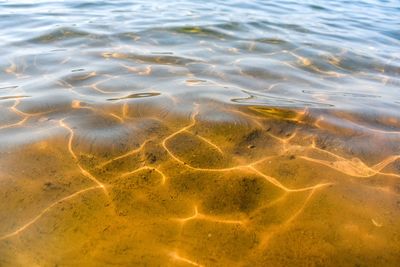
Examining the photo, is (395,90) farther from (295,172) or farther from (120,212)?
(120,212)

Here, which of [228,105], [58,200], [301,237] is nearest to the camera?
[301,237]

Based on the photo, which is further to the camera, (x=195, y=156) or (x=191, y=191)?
(x=195, y=156)

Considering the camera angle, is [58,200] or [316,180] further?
[316,180]

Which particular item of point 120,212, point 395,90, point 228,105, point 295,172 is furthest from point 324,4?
point 120,212

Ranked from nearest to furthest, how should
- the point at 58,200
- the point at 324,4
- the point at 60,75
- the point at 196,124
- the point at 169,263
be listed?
1. the point at 169,263
2. the point at 58,200
3. the point at 196,124
4. the point at 60,75
5. the point at 324,4
